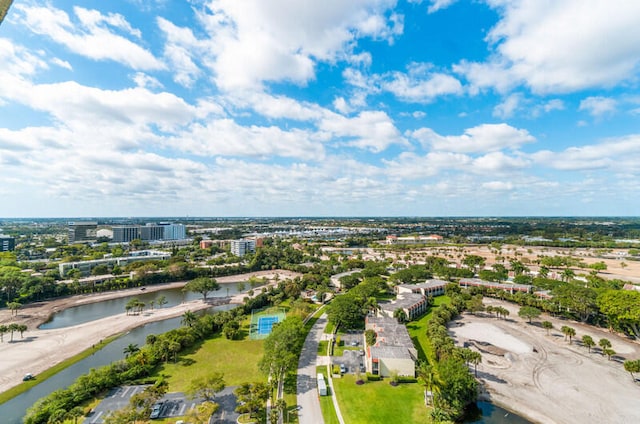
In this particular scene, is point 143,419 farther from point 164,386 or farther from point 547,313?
point 547,313

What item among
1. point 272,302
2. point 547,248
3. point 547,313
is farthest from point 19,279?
point 547,248

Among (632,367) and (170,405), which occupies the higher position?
(632,367)

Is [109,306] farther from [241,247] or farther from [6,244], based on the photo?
[6,244]

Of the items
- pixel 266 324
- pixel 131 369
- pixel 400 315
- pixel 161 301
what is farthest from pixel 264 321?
pixel 161 301

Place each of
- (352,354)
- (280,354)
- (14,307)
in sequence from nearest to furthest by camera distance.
Result: 1. (280,354)
2. (352,354)
3. (14,307)

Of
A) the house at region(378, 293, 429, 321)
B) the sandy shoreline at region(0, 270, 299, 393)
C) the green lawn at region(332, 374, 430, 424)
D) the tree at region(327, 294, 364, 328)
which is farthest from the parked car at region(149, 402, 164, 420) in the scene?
the house at region(378, 293, 429, 321)

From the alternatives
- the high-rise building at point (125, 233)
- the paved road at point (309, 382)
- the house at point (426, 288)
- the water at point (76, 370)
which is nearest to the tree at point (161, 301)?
the water at point (76, 370)
